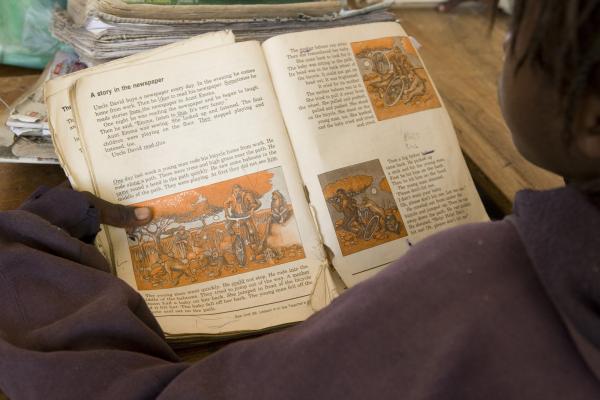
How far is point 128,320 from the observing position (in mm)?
350

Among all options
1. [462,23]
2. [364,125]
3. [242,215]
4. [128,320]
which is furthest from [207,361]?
[462,23]

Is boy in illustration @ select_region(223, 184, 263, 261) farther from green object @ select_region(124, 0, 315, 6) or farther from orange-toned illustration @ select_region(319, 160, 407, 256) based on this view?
green object @ select_region(124, 0, 315, 6)

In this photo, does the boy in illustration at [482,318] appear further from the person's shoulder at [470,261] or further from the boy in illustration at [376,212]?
the boy in illustration at [376,212]

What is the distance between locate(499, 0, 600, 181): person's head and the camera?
0.23 metres

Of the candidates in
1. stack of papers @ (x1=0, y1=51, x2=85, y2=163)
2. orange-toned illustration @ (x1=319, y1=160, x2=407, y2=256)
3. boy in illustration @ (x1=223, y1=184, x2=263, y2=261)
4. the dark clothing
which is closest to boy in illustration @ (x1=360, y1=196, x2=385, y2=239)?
orange-toned illustration @ (x1=319, y1=160, x2=407, y2=256)

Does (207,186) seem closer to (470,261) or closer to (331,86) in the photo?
(331,86)

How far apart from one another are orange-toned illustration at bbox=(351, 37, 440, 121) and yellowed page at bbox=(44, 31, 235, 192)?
156mm

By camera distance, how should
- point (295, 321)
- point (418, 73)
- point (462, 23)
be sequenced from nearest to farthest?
point (295, 321)
point (418, 73)
point (462, 23)

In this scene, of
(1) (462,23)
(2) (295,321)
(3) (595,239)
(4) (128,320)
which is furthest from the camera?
(1) (462,23)

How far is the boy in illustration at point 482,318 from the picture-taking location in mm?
249

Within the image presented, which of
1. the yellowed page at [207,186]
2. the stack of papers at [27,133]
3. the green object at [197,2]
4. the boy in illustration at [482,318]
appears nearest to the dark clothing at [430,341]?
the boy in illustration at [482,318]

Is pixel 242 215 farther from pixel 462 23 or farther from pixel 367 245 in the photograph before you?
pixel 462 23

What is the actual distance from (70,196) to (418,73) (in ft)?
1.30

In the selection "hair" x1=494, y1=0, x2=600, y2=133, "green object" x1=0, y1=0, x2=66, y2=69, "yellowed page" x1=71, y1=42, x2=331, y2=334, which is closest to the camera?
"hair" x1=494, y1=0, x2=600, y2=133
